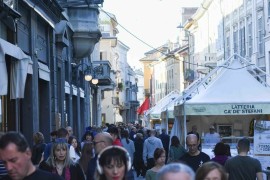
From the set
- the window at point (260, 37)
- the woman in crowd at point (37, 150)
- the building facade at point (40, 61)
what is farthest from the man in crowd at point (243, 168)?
the window at point (260, 37)

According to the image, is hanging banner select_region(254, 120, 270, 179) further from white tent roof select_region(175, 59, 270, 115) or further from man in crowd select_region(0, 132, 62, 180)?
man in crowd select_region(0, 132, 62, 180)

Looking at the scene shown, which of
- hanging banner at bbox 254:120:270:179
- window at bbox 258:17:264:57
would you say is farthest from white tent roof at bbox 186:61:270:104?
window at bbox 258:17:264:57

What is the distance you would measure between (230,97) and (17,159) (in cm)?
1255

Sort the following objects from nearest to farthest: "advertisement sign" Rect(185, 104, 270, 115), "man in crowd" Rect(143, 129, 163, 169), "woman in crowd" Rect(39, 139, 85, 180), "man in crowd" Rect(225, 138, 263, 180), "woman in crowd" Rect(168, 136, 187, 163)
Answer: "woman in crowd" Rect(39, 139, 85, 180)
"man in crowd" Rect(225, 138, 263, 180)
"advertisement sign" Rect(185, 104, 270, 115)
"woman in crowd" Rect(168, 136, 187, 163)
"man in crowd" Rect(143, 129, 163, 169)

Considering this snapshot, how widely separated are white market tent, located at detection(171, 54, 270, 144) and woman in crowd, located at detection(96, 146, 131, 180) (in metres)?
11.5

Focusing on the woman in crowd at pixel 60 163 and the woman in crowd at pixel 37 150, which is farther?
the woman in crowd at pixel 37 150

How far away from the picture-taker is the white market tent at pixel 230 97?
17.2 m

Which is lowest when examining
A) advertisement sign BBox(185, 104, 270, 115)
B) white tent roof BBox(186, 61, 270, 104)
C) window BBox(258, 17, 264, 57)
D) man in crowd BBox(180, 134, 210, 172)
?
man in crowd BBox(180, 134, 210, 172)

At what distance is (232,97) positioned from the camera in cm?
1773

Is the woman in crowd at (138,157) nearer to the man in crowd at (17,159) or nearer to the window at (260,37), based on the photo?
the window at (260,37)

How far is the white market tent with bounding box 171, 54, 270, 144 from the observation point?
1723 cm

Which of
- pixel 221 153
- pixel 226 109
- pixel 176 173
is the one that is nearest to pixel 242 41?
pixel 226 109

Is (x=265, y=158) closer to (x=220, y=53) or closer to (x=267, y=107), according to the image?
(x=267, y=107)

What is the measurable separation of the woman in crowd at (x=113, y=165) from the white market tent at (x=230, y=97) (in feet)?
37.6
